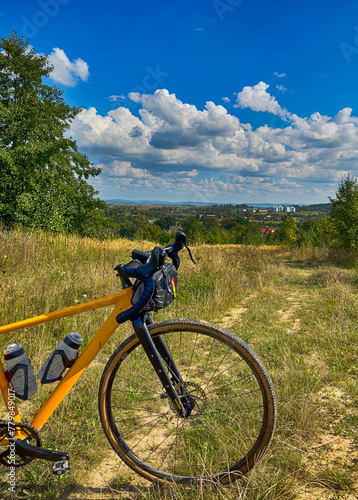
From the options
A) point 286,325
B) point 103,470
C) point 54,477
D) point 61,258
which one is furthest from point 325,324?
point 61,258

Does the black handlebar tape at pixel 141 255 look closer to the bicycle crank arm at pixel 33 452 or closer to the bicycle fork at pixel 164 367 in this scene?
the bicycle fork at pixel 164 367

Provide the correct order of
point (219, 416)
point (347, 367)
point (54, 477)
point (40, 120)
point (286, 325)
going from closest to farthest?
1. point (54, 477)
2. point (219, 416)
3. point (347, 367)
4. point (286, 325)
5. point (40, 120)

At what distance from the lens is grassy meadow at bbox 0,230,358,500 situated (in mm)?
1752

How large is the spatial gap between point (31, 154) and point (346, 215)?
60.8 ft

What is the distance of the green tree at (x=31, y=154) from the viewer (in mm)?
16580

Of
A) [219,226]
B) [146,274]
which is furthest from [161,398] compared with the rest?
[219,226]

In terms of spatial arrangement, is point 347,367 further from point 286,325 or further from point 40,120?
point 40,120

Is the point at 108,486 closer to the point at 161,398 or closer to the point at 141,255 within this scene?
the point at 161,398

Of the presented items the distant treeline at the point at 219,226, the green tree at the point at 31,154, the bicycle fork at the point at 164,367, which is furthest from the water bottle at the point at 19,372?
the distant treeline at the point at 219,226

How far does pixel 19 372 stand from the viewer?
1597mm

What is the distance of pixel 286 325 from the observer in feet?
14.9

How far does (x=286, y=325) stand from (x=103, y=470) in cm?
341

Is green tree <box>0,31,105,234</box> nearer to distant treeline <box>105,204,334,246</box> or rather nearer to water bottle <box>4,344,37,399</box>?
distant treeline <box>105,204,334,246</box>

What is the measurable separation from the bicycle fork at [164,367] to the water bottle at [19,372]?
0.65 meters
